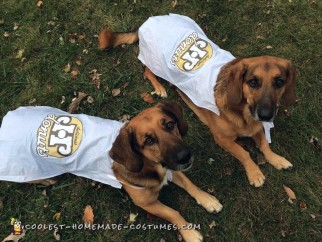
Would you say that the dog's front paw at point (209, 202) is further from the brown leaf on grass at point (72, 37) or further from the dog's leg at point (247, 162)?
the brown leaf on grass at point (72, 37)

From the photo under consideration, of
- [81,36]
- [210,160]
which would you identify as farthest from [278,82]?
[81,36]

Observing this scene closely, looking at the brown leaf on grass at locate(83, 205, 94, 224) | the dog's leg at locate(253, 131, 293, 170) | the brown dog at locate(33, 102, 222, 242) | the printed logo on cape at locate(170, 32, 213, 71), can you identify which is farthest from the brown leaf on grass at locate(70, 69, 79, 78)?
the dog's leg at locate(253, 131, 293, 170)

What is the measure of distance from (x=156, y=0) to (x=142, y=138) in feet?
15.1

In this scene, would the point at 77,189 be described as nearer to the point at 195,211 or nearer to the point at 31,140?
the point at 31,140

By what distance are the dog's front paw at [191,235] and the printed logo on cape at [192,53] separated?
7.93 feet

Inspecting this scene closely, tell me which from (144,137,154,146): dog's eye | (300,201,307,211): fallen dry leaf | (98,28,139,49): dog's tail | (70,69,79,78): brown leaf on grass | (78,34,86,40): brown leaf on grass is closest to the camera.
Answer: (144,137,154,146): dog's eye

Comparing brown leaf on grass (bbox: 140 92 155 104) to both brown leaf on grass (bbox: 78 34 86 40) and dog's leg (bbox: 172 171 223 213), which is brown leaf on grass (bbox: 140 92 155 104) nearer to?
dog's leg (bbox: 172 171 223 213)

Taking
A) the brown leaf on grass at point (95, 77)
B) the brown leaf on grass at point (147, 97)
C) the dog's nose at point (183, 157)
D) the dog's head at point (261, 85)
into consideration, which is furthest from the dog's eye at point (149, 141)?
the brown leaf on grass at point (95, 77)

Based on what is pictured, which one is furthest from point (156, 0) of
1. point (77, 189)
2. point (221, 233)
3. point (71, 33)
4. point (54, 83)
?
point (221, 233)

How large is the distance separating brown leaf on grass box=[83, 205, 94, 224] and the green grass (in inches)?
2.6

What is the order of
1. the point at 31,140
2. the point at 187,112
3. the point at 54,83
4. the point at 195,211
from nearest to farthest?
the point at 31,140 → the point at 195,211 → the point at 187,112 → the point at 54,83

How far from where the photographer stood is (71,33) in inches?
304

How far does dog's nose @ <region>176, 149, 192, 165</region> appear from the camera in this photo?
4184 mm

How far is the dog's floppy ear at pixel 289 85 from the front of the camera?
482 centimetres
